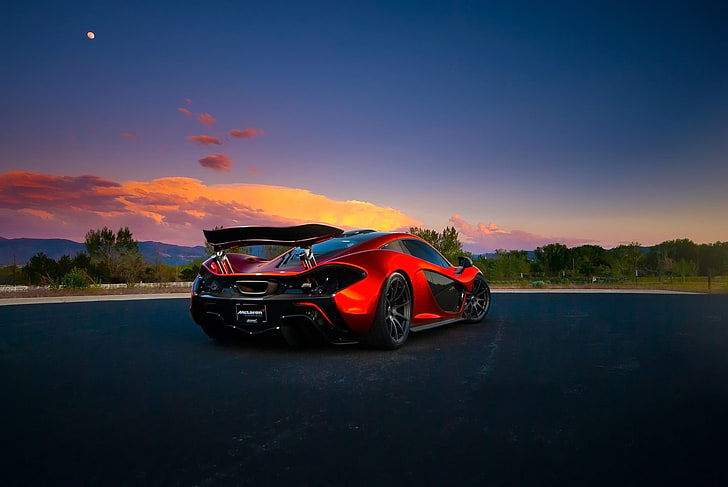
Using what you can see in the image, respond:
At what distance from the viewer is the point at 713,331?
7.34 m

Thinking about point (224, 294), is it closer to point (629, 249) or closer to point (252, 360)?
point (252, 360)

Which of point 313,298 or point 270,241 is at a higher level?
point 270,241

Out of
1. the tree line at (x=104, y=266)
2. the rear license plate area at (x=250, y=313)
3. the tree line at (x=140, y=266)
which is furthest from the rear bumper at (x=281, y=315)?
the tree line at (x=104, y=266)

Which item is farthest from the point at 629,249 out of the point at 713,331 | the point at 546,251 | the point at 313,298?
the point at 313,298

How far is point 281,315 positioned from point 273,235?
850 millimetres

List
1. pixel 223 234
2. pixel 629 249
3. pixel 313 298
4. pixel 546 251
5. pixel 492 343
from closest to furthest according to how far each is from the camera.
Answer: pixel 313 298, pixel 223 234, pixel 492 343, pixel 629 249, pixel 546 251

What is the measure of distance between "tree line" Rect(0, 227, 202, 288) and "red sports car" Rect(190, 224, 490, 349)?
21041 mm

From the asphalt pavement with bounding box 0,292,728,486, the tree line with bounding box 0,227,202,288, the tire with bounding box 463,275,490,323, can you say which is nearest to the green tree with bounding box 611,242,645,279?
the tree line with bounding box 0,227,202,288

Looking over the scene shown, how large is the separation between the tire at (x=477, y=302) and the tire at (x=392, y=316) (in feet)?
7.54

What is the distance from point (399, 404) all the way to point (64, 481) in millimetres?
2015

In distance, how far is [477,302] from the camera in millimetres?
8555

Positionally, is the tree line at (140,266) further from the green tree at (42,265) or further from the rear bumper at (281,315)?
the rear bumper at (281,315)

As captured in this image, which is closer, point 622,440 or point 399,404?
point 622,440

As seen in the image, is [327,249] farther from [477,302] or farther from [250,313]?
[477,302]
